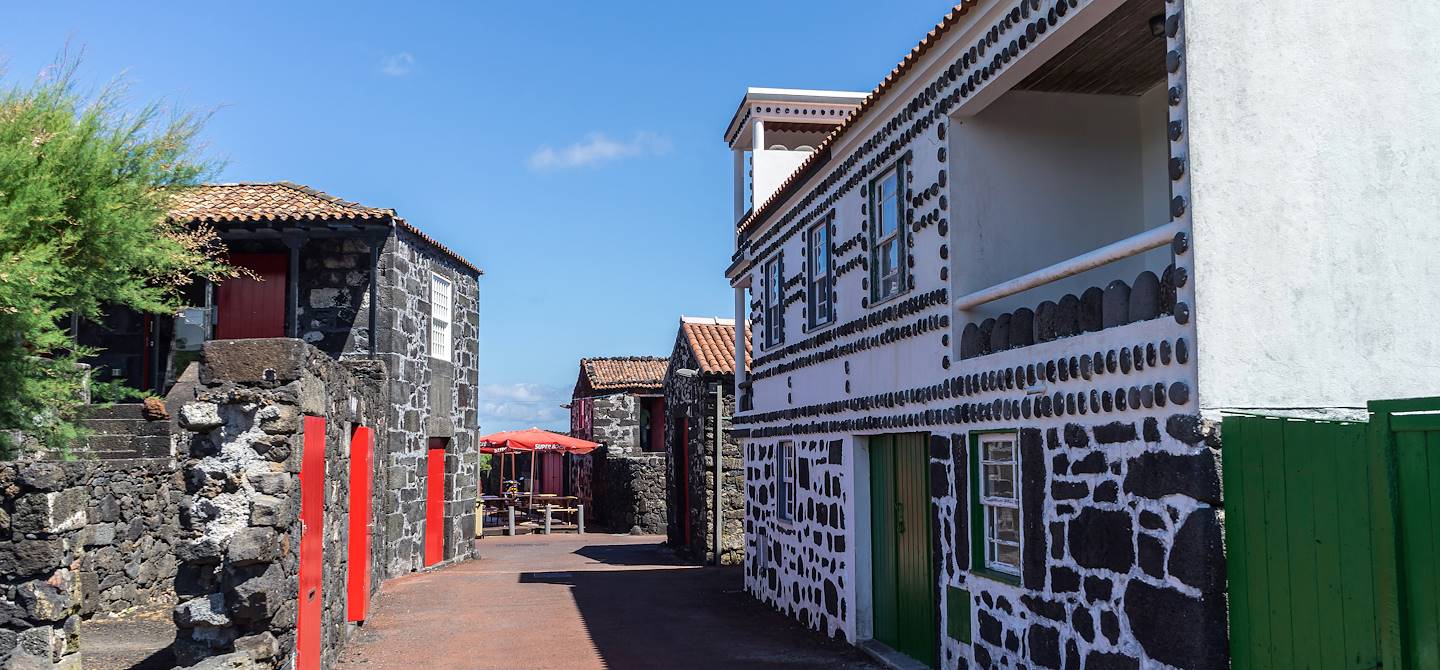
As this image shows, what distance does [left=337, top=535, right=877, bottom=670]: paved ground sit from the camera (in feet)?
35.4

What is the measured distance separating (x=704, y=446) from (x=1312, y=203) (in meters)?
15.0

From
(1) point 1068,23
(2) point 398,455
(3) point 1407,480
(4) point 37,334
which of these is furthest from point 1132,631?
(2) point 398,455

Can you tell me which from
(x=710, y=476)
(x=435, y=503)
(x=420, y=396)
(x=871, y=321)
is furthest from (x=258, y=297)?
(x=871, y=321)

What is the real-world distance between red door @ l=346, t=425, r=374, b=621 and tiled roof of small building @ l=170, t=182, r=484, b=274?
18.2 feet

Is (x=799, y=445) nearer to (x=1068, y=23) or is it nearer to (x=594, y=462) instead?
(x=1068, y=23)

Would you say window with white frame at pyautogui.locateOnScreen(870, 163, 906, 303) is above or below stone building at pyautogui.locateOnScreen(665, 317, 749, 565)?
above

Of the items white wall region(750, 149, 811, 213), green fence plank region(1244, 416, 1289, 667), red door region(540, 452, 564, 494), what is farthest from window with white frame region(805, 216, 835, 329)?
red door region(540, 452, 564, 494)

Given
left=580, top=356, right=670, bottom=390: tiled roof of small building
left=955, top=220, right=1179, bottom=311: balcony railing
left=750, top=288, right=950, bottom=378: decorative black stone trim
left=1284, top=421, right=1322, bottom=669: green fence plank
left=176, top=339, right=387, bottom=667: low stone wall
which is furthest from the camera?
left=580, top=356, right=670, bottom=390: tiled roof of small building

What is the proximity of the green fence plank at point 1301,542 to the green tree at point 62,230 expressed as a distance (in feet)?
34.6

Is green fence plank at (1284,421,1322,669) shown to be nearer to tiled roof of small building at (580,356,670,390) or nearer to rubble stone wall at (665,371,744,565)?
rubble stone wall at (665,371,744,565)

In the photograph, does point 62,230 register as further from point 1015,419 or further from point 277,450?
point 1015,419

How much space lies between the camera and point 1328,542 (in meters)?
4.83

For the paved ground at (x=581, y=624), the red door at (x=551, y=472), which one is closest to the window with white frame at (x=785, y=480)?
the paved ground at (x=581, y=624)

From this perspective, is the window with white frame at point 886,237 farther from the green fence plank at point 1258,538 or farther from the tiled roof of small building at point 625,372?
the tiled roof of small building at point 625,372
